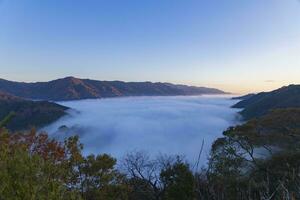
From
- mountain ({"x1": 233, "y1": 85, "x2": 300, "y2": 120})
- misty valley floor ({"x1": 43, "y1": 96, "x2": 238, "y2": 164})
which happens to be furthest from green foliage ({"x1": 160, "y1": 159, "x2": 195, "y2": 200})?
mountain ({"x1": 233, "y1": 85, "x2": 300, "y2": 120})

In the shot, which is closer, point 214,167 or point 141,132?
point 214,167

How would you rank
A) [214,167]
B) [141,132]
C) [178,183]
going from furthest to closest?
[141,132] → [214,167] → [178,183]

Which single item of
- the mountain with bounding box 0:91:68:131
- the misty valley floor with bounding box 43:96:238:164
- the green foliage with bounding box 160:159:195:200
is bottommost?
the misty valley floor with bounding box 43:96:238:164

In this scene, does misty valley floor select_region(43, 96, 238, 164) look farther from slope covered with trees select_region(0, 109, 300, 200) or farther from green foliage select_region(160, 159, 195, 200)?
green foliage select_region(160, 159, 195, 200)

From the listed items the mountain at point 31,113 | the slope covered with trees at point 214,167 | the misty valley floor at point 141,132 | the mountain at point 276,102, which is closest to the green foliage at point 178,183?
the slope covered with trees at point 214,167

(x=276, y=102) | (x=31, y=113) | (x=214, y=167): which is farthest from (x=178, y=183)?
(x=31, y=113)

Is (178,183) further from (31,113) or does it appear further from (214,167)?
(31,113)

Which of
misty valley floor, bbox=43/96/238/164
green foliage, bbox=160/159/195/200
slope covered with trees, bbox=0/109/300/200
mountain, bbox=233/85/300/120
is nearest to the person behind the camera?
slope covered with trees, bbox=0/109/300/200

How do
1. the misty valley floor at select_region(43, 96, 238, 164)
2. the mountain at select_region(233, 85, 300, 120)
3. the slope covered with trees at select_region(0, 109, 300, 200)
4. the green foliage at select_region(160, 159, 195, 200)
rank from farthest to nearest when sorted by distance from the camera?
the misty valley floor at select_region(43, 96, 238, 164) < the mountain at select_region(233, 85, 300, 120) < the green foliage at select_region(160, 159, 195, 200) < the slope covered with trees at select_region(0, 109, 300, 200)

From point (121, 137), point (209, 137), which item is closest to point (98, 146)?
point (121, 137)

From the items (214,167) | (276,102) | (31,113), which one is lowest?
(31,113)

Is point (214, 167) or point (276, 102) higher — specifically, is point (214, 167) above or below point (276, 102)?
above
